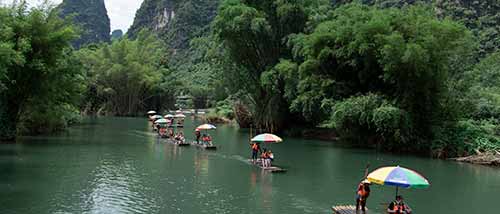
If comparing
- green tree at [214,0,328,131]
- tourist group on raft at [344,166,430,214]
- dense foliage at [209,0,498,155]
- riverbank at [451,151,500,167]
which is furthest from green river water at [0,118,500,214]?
green tree at [214,0,328,131]

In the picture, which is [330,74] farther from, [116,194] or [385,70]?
[116,194]

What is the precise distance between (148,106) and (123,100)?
254 inches

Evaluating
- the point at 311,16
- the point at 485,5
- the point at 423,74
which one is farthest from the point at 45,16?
the point at 485,5

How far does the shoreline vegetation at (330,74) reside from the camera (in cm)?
3444

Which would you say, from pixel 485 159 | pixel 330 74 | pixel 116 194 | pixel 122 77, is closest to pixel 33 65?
pixel 116 194

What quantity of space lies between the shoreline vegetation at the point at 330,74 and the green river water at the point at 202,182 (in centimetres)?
320

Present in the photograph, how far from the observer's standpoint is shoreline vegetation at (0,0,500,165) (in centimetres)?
3444

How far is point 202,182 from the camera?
71.9ft

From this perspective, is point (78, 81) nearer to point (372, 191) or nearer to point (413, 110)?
point (413, 110)

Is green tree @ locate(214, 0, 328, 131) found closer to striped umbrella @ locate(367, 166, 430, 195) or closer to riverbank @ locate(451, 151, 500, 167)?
riverbank @ locate(451, 151, 500, 167)

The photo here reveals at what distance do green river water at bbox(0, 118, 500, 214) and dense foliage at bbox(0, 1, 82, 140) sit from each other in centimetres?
480

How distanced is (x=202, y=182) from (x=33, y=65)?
65.0 feet

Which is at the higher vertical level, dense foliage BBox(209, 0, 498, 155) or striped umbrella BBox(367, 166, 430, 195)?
dense foliage BBox(209, 0, 498, 155)

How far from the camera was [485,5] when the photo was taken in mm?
81938
